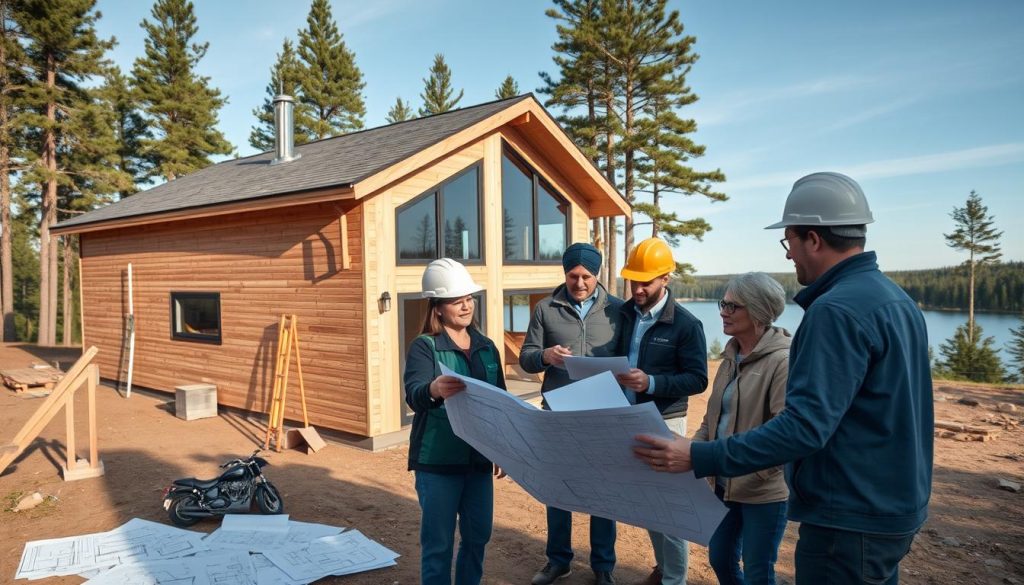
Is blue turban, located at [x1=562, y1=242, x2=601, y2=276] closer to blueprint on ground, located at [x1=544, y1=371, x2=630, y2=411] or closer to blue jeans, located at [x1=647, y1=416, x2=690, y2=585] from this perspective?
blue jeans, located at [x1=647, y1=416, x2=690, y2=585]

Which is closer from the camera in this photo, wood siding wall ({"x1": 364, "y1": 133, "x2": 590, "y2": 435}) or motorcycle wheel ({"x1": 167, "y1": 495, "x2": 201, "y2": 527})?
motorcycle wheel ({"x1": 167, "y1": 495, "x2": 201, "y2": 527})

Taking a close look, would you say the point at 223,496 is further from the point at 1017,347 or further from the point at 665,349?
the point at 1017,347

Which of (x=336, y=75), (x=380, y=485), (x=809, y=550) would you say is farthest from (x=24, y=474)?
(x=336, y=75)

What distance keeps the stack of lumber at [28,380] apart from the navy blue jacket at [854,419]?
14240mm

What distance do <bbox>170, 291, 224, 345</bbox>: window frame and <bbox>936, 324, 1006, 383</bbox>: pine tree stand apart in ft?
98.0

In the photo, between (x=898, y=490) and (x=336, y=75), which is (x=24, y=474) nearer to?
(x=898, y=490)

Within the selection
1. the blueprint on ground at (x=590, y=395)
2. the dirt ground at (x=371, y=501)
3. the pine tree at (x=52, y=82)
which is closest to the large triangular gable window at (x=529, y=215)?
the dirt ground at (x=371, y=501)

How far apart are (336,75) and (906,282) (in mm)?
66108

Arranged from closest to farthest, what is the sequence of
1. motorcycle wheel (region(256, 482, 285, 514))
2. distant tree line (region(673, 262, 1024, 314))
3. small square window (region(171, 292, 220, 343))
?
1. motorcycle wheel (region(256, 482, 285, 514))
2. small square window (region(171, 292, 220, 343))
3. distant tree line (region(673, 262, 1024, 314))

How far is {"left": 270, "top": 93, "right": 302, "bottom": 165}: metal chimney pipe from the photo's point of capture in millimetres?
10688

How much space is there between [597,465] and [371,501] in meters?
A: 4.23

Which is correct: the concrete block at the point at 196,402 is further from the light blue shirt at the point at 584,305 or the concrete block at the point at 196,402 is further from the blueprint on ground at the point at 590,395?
the blueprint on ground at the point at 590,395

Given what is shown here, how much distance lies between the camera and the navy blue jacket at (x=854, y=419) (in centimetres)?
152

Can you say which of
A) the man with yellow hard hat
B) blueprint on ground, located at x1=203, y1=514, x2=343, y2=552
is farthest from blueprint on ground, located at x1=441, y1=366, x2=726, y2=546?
blueprint on ground, located at x1=203, y1=514, x2=343, y2=552
